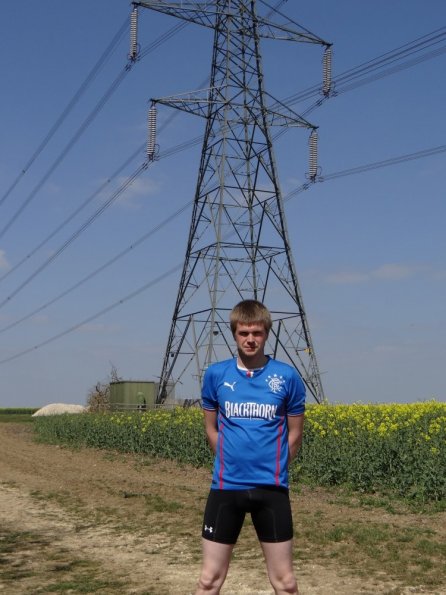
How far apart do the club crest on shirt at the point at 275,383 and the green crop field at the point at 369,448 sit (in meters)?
9.02

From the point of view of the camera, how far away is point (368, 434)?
616 inches

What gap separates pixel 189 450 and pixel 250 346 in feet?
54.9

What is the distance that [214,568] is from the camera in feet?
16.9

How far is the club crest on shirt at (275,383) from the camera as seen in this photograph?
5.20 metres

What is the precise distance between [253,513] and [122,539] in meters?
6.57

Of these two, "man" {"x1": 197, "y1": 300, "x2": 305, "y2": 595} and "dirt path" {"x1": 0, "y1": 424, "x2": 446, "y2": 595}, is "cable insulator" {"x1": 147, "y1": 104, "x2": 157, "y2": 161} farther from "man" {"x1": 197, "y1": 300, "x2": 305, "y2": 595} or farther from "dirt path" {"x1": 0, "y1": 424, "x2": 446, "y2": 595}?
"man" {"x1": 197, "y1": 300, "x2": 305, "y2": 595}

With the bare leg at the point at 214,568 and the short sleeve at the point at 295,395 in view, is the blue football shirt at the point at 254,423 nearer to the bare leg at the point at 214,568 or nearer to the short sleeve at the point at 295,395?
the short sleeve at the point at 295,395

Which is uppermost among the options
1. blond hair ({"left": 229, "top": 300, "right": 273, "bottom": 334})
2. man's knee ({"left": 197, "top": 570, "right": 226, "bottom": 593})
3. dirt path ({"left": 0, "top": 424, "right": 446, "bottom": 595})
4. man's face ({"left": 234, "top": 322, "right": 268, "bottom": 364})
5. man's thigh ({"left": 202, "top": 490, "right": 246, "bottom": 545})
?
blond hair ({"left": 229, "top": 300, "right": 273, "bottom": 334})

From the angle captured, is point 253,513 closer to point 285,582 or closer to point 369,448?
point 285,582

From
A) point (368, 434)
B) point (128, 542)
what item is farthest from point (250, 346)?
point (368, 434)

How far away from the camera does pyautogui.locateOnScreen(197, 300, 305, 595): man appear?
201 inches

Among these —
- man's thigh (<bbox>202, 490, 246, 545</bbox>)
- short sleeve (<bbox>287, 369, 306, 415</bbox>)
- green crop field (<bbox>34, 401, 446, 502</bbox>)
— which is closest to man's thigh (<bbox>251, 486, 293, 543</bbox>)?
man's thigh (<bbox>202, 490, 246, 545</bbox>)

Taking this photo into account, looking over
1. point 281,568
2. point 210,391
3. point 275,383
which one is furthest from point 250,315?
point 281,568

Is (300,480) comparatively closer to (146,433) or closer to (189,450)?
(189,450)
